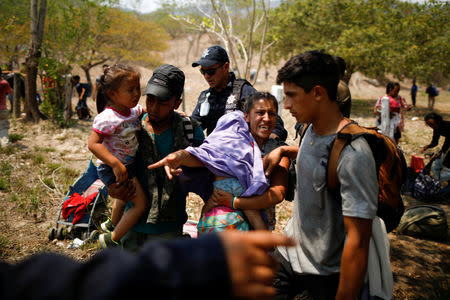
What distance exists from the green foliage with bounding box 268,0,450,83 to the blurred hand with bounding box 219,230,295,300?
527 inches

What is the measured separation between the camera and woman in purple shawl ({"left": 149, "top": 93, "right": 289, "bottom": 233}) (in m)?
2.05

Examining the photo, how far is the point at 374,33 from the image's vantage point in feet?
52.2

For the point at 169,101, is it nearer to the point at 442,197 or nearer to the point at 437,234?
the point at 437,234

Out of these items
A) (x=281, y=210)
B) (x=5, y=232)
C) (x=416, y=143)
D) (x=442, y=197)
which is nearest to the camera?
(x=5, y=232)

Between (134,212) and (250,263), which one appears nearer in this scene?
(250,263)

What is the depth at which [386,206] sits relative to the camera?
1.74 meters

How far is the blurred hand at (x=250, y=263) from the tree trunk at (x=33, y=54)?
11744 mm

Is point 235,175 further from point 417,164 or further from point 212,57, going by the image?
point 417,164

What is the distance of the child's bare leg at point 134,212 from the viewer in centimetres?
246

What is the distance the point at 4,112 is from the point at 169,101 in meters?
7.57

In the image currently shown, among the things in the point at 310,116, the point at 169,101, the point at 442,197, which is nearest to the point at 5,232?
the point at 169,101

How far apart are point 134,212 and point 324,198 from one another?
1522 millimetres

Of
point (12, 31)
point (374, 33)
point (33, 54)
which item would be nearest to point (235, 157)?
point (33, 54)

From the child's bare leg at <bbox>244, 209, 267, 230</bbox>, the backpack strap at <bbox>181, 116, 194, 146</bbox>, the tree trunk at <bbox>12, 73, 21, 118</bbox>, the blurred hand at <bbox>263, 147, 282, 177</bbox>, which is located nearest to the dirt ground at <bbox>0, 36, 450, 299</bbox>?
the child's bare leg at <bbox>244, 209, 267, 230</bbox>
